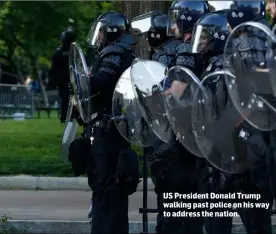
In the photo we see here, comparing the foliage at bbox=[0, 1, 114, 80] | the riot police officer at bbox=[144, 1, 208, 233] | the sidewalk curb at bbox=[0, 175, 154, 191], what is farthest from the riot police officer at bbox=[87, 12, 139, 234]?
the foliage at bbox=[0, 1, 114, 80]

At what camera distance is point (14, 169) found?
512 inches

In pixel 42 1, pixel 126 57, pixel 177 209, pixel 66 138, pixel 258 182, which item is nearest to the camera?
pixel 258 182

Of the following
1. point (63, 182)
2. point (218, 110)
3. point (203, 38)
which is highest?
point (203, 38)

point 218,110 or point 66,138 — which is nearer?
point 218,110

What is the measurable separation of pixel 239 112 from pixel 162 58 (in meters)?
1.39

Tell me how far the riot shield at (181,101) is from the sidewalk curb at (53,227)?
6.91ft

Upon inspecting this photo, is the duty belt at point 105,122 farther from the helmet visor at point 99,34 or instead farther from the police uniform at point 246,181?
the police uniform at point 246,181

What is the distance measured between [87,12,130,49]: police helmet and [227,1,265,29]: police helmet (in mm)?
1251

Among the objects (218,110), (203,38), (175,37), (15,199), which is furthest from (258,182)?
(15,199)

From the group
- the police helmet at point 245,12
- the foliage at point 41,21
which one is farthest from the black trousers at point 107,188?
the foliage at point 41,21

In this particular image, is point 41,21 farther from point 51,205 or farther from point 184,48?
point 184,48

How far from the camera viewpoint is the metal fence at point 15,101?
25.7 m

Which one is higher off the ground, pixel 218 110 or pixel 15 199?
pixel 218 110

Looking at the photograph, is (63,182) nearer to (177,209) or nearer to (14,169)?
(14,169)
